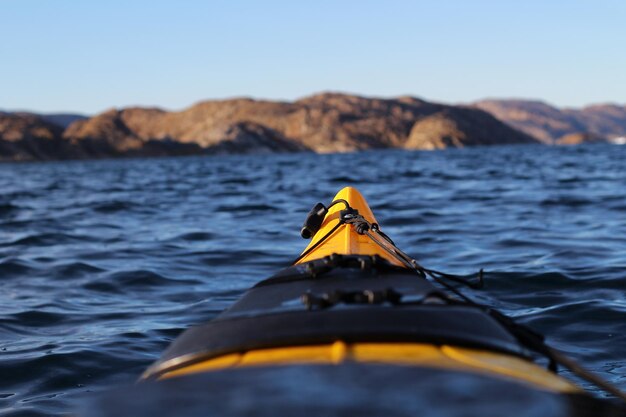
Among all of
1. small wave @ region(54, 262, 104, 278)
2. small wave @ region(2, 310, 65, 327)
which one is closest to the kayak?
small wave @ region(2, 310, 65, 327)

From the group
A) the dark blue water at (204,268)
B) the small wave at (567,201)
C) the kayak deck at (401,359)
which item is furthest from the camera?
the small wave at (567,201)

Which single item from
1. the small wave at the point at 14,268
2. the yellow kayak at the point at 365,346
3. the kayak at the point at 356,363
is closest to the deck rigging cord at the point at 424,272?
the kayak at the point at 356,363

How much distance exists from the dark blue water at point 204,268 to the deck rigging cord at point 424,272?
1.35 m

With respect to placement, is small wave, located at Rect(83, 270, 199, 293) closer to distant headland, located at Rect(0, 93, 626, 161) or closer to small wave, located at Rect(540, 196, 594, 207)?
small wave, located at Rect(540, 196, 594, 207)

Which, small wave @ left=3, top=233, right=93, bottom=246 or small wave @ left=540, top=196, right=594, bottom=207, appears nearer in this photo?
small wave @ left=3, top=233, right=93, bottom=246

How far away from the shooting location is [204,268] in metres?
9.01

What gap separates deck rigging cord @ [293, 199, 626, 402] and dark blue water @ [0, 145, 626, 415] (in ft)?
4.43

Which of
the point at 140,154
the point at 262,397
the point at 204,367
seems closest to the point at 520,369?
the point at 262,397

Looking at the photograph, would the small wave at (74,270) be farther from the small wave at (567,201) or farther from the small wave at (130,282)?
the small wave at (567,201)

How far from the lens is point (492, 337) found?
2.64 meters

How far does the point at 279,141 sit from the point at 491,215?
151725 mm

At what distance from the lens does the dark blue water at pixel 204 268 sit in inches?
206

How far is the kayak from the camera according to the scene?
6.70 feet

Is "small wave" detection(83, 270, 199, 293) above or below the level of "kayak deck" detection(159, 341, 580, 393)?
below
